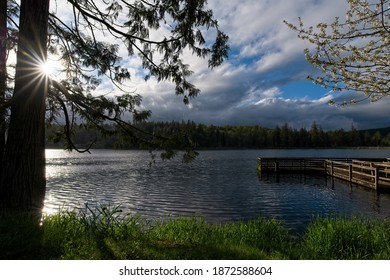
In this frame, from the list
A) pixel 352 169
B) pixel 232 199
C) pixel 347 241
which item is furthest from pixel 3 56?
pixel 352 169

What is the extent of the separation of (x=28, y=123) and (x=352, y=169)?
31.2 metres

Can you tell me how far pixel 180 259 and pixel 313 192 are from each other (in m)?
22.6

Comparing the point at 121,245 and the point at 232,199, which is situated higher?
the point at 121,245

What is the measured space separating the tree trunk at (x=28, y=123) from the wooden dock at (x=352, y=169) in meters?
25.1

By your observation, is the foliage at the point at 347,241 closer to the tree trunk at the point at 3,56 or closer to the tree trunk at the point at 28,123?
the tree trunk at the point at 28,123

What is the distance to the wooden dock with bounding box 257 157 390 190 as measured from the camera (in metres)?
24.5

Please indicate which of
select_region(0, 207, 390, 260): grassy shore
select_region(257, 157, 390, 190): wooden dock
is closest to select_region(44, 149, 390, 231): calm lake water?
select_region(257, 157, 390, 190): wooden dock

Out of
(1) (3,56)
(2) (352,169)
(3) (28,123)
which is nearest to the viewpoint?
(3) (28,123)

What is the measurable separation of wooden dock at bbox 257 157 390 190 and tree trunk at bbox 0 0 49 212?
82.2ft

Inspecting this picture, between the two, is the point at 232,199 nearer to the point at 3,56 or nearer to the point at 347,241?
the point at 347,241

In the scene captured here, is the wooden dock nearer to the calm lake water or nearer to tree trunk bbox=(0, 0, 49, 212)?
the calm lake water

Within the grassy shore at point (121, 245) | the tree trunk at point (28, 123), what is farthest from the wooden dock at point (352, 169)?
the tree trunk at point (28, 123)

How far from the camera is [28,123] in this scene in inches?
245
